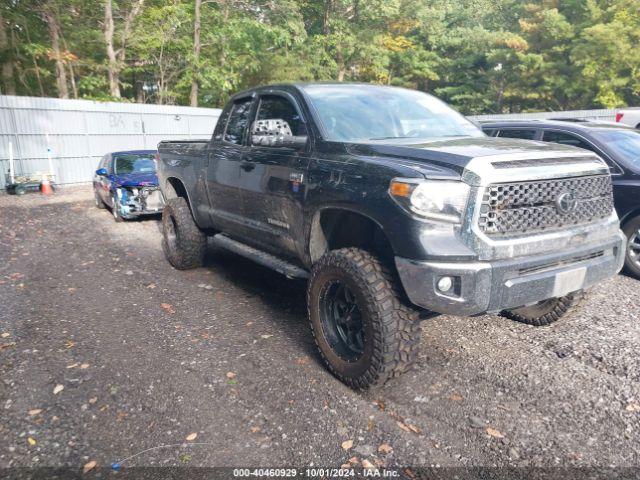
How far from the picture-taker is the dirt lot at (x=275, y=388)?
8.64 feet

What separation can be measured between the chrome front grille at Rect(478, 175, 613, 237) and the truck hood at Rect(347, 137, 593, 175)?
0.19 meters

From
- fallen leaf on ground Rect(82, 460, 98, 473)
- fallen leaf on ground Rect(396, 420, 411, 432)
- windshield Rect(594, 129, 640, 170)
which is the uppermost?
windshield Rect(594, 129, 640, 170)

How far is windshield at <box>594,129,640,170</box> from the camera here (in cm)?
565

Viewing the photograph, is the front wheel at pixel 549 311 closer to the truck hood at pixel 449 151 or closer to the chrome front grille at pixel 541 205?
the chrome front grille at pixel 541 205

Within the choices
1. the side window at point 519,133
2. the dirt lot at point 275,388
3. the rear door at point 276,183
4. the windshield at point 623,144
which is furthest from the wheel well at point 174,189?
the windshield at point 623,144

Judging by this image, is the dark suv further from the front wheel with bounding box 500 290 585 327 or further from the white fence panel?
the white fence panel

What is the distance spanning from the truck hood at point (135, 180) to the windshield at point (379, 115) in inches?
244

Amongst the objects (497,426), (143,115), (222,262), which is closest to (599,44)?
(143,115)

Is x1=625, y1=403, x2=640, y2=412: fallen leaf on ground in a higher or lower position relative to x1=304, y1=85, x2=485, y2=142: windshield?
lower

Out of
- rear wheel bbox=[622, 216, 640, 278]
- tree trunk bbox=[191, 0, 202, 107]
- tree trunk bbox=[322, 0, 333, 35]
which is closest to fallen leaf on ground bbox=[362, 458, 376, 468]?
rear wheel bbox=[622, 216, 640, 278]

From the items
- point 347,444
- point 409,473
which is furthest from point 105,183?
point 409,473

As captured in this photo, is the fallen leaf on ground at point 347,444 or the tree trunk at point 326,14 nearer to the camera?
the fallen leaf on ground at point 347,444

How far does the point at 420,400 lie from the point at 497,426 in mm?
487

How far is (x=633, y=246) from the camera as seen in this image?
5.59 m
